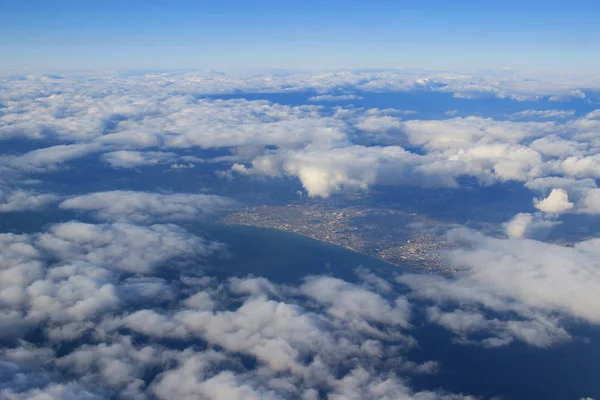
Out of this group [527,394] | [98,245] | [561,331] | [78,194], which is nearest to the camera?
[527,394]

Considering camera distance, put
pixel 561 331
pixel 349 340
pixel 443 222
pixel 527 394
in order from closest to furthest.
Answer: pixel 527 394 → pixel 349 340 → pixel 561 331 → pixel 443 222

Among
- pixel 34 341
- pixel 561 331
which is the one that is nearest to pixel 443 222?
pixel 561 331

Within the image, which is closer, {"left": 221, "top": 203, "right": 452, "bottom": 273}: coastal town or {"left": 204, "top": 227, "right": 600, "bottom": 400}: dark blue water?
{"left": 204, "top": 227, "right": 600, "bottom": 400}: dark blue water

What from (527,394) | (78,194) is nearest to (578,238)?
(527,394)

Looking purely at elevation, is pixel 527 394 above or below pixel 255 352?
below

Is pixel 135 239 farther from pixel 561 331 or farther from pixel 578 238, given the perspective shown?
pixel 578 238

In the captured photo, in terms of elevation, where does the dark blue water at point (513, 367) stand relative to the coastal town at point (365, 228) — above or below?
below

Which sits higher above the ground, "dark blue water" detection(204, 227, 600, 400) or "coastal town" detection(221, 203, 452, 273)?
"coastal town" detection(221, 203, 452, 273)

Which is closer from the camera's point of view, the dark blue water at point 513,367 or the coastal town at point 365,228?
the dark blue water at point 513,367

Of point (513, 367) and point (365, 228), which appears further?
point (365, 228)

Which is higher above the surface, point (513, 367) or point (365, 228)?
point (365, 228)

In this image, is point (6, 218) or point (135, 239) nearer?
point (135, 239)
